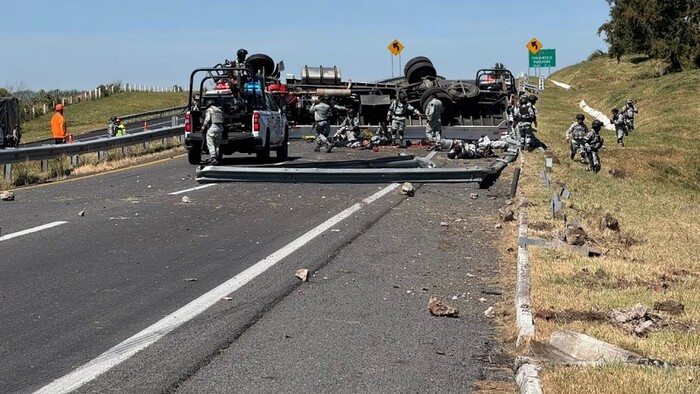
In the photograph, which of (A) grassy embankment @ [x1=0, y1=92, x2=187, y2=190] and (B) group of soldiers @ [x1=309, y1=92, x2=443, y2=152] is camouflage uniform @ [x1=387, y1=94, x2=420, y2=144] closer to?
Answer: (B) group of soldiers @ [x1=309, y1=92, x2=443, y2=152]

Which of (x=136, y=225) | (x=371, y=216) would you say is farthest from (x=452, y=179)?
(x=136, y=225)

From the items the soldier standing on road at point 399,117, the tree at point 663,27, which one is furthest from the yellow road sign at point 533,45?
the soldier standing on road at point 399,117

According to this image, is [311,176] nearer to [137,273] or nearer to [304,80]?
[137,273]

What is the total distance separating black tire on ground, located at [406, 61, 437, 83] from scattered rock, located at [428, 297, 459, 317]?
2620cm

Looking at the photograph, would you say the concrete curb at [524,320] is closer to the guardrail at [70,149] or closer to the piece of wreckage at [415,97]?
the guardrail at [70,149]

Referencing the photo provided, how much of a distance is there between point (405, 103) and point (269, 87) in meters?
5.68

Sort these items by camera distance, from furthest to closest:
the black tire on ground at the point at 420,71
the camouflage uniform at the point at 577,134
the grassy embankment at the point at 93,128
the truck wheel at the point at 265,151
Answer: the black tire on ground at the point at 420,71 → the camouflage uniform at the point at 577,134 → the truck wheel at the point at 265,151 → the grassy embankment at the point at 93,128

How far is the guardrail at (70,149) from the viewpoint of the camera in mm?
20844

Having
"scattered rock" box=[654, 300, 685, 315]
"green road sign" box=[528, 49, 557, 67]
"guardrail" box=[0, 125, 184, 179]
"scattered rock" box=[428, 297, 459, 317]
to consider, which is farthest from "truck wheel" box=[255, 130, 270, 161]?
"green road sign" box=[528, 49, 557, 67]

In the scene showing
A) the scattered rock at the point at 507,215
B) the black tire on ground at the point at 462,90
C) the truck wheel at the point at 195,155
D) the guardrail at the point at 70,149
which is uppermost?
the black tire on ground at the point at 462,90

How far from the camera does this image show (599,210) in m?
15.8

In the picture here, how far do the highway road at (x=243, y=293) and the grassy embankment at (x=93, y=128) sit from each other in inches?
217

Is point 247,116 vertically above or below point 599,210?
above

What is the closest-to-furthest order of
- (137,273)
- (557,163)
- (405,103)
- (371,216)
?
(137,273) → (371,216) → (557,163) → (405,103)
